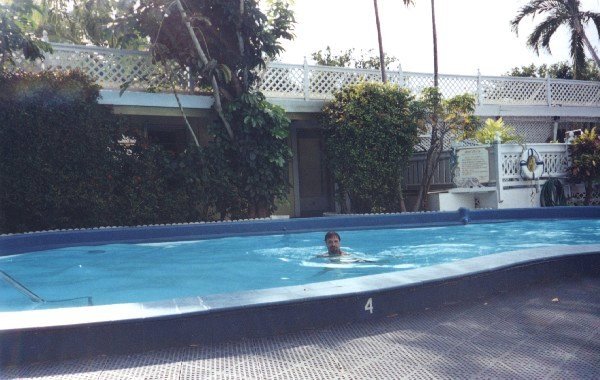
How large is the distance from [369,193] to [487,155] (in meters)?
2.92

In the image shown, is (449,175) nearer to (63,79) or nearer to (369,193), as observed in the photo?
(369,193)

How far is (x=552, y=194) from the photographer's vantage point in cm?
1348

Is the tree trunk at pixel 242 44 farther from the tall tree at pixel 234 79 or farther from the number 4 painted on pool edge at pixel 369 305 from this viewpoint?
the number 4 painted on pool edge at pixel 369 305

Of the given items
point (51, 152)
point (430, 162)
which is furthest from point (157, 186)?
point (430, 162)

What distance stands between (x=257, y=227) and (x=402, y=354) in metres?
7.31

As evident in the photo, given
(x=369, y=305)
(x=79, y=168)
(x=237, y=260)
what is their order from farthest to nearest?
(x=79, y=168)
(x=237, y=260)
(x=369, y=305)

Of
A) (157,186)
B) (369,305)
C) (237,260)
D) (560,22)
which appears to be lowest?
(237,260)

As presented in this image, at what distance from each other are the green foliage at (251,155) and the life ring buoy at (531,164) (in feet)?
19.0

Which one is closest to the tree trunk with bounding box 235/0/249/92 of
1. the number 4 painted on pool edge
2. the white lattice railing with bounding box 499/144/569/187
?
the white lattice railing with bounding box 499/144/569/187

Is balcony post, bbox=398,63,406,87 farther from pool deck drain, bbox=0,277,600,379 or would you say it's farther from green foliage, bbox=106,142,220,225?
pool deck drain, bbox=0,277,600,379

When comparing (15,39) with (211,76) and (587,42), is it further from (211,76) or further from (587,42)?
(587,42)

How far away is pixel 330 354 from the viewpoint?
3.11m

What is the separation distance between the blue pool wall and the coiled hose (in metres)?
2.45

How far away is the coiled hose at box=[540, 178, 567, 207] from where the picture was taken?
1348 cm
